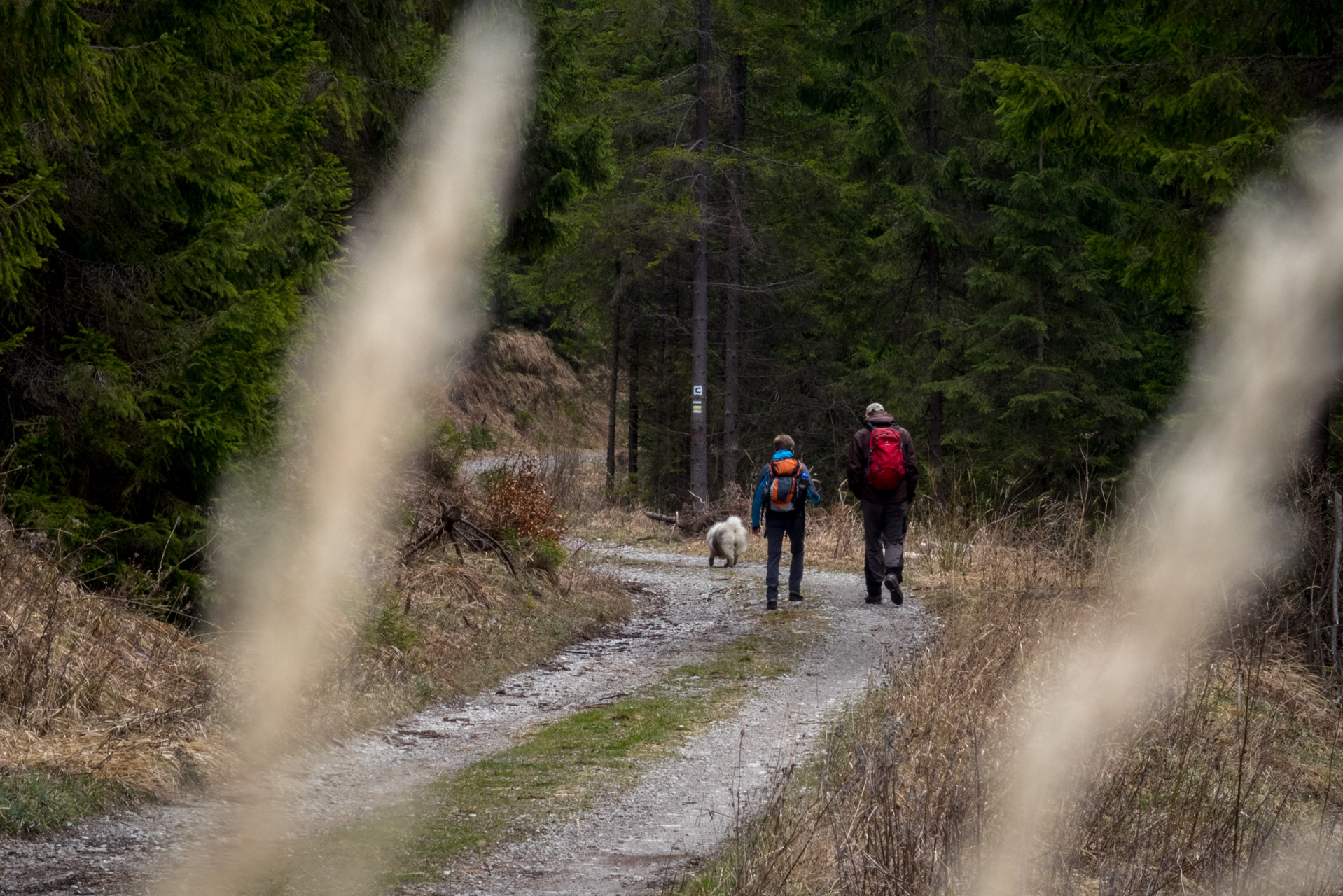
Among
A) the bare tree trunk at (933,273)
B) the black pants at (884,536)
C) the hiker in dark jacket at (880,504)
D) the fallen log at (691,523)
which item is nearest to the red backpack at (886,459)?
the hiker in dark jacket at (880,504)

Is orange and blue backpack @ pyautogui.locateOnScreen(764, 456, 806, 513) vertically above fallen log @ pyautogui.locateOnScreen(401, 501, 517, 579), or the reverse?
orange and blue backpack @ pyautogui.locateOnScreen(764, 456, 806, 513)

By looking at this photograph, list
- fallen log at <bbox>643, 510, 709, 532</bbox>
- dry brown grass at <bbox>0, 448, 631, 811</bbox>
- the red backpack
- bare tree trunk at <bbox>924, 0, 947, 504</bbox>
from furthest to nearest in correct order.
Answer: bare tree trunk at <bbox>924, 0, 947, 504</bbox>, fallen log at <bbox>643, 510, 709, 532</bbox>, the red backpack, dry brown grass at <bbox>0, 448, 631, 811</bbox>

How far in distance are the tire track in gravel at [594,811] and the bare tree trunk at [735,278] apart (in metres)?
13.3

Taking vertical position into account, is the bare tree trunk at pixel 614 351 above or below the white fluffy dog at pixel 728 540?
above

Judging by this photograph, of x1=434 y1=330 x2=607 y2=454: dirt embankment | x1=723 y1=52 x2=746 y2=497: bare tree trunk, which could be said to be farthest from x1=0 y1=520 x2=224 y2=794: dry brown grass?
x1=434 y1=330 x2=607 y2=454: dirt embankment

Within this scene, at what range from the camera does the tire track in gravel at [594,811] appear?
16.1 ft

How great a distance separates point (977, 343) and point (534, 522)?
41.3 ft

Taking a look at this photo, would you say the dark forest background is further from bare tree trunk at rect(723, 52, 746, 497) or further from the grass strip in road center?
the grass strip in road center

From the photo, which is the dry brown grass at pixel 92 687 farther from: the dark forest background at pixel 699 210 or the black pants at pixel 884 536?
the black pants at pixel 884 536

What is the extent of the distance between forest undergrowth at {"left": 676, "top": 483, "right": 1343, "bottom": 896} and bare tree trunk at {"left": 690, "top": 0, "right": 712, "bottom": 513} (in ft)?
45.1

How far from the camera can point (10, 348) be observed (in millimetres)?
7609

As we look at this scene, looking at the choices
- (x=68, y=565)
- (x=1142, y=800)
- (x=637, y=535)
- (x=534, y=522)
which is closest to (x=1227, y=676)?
(x=1142, y=800)

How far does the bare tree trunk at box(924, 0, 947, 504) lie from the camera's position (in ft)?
79.4

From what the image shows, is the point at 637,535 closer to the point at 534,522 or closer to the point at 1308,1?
the point at 534,522
